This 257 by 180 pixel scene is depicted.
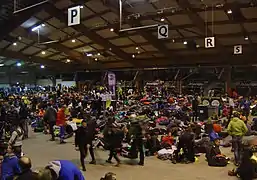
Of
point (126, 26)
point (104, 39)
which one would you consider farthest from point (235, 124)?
point (104, 39)

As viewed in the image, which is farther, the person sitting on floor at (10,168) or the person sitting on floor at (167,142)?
the person sitting on floor at (167,142)

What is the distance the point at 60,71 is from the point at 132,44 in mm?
11307

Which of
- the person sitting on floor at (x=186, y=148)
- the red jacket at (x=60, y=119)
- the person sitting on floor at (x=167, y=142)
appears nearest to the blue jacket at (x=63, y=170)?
the person sitting on floor at (x=186, y=148)

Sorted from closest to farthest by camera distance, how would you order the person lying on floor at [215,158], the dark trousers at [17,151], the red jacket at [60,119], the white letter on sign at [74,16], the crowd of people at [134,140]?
the crowd of people at [134,140] → the dark trousers at [17,151] → the person lying on floor at [215,158] → the white letter on sign at [74,16] → the red jacket at [60,119]

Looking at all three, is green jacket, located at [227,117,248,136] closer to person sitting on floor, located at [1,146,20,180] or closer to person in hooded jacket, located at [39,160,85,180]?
person sitting on floor, located at [1,146,20,180]

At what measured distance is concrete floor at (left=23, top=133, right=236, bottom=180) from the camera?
7.77 metres

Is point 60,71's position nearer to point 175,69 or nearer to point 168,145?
point 175,69

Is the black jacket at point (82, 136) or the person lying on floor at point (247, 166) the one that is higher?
the black jacket at point (82, 136)

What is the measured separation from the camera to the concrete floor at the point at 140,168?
7.77 metres

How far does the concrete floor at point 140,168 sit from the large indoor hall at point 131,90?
27 millimetres

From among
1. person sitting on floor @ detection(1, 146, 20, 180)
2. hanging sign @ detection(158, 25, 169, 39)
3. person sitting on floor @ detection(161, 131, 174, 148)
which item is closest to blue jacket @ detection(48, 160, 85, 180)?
person sitting on floor @ detection(1, 146, 20, 180)

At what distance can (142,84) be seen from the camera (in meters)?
29.5

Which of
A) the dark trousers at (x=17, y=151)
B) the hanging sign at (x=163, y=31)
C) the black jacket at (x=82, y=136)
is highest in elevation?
the hanging sign at (x=163, y=31)

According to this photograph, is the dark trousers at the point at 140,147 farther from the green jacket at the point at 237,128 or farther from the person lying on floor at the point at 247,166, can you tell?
the person lying on floor at the point at 247,166
